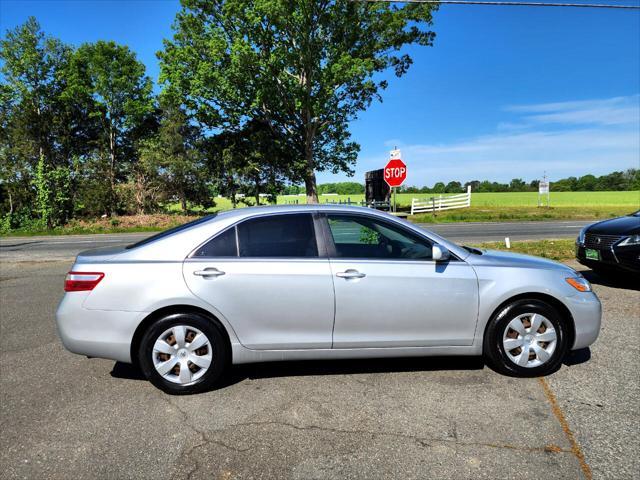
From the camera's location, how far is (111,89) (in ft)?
93.2

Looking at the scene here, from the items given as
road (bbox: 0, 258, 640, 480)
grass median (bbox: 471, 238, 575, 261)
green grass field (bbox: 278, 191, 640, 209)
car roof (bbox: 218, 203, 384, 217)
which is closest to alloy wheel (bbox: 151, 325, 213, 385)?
road (bbox: 0, 258, 640, 480)

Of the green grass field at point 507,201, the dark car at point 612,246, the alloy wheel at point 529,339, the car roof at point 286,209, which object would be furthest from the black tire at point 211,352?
the green grass field at point 507,201

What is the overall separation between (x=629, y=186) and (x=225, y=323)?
3596 inches

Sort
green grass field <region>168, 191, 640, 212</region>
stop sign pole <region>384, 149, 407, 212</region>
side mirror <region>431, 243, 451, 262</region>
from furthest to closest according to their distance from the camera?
green grass field <region>168, 191, 640, 212</region> < stop sign pole <region>384, 149, 407, 212</region> < side mirror <region>431, 243, 451, 262</region>

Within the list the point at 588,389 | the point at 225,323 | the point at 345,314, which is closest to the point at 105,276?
the point at 225,323

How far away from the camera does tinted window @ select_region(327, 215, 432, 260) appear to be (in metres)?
3.64

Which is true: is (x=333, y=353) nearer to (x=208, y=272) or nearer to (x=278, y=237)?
(x=278, y=237)

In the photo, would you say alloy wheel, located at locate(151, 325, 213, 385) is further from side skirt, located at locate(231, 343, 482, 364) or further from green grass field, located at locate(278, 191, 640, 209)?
green grass field, located at locate(278, 191, 640, 209)

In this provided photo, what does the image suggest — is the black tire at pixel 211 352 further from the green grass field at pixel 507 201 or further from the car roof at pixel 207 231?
the green grass field at pixel 507 201

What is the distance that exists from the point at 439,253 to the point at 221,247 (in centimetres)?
182

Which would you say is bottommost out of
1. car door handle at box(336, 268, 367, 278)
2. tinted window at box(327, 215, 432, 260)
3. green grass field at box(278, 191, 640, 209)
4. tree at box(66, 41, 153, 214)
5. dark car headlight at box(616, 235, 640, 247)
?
green grass field at box(278, 191, 640, 209)

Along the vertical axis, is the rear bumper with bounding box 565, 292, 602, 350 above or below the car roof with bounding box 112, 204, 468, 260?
below

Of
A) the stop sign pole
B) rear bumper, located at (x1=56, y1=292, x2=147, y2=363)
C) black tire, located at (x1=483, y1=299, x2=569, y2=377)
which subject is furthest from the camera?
the stop sign pole

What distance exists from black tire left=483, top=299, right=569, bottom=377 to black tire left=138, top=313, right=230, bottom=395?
2258 millimetres
